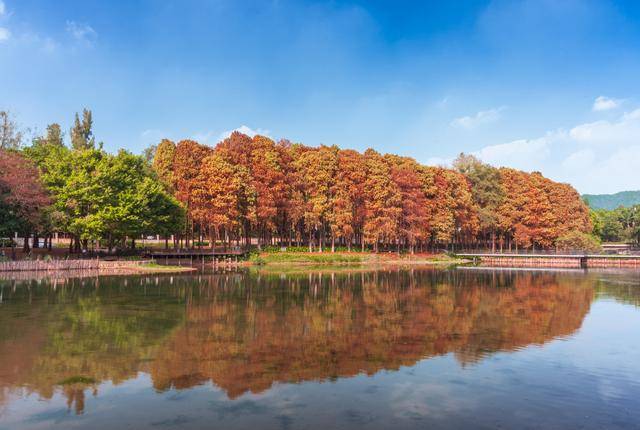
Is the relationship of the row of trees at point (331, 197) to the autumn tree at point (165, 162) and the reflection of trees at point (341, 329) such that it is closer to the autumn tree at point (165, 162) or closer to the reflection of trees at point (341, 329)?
the autumn tree at point (165, 162)

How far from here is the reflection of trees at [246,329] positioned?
49.2ft

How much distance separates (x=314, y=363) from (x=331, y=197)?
57.3 meters

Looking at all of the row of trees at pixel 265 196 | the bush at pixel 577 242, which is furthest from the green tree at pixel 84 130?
the bush at pixel 577 242

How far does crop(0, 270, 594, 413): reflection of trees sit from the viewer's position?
1498 centimetres

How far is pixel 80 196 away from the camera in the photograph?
181ft

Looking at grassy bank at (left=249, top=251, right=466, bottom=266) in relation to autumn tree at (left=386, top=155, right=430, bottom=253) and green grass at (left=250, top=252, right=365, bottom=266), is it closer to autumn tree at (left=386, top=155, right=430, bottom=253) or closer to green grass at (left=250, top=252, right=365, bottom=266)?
green grass at (left=250, top=252, right=365, bottom=266)

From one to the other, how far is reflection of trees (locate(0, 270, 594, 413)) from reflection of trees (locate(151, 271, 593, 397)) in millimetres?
61

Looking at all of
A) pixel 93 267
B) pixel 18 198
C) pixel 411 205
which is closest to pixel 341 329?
pixel 93 267

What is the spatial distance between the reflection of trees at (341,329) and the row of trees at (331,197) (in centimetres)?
2846

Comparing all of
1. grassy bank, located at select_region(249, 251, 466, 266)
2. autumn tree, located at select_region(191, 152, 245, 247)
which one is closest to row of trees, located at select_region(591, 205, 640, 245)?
grassy bank, located at select_region(249, 251, 466, 266)

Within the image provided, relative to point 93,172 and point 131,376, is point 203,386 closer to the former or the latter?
point 131,376

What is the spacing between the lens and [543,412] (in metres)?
11.9

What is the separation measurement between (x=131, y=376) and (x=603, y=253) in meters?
81.9

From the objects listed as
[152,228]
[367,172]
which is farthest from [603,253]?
[152,228]
